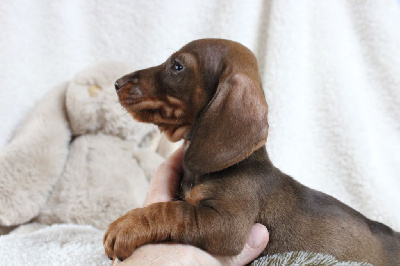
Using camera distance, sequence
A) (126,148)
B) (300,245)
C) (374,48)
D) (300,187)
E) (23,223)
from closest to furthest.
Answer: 1. (300,245)
2. (300,187)
3. (23,223)
4. (126,148)
5. (374,48)

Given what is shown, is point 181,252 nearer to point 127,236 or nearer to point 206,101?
point 127,236

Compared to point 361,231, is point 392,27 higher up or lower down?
higher up

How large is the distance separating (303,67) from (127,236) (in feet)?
6.90

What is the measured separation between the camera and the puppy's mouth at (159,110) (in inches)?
61.1

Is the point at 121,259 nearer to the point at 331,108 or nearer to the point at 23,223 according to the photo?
the point at 23,223

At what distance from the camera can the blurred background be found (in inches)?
109

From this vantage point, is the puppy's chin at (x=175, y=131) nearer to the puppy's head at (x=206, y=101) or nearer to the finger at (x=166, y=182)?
the puppy's head at (x=206, y=101)

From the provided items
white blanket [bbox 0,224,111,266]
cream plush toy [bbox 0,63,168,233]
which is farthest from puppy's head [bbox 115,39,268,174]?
cream plush toy [bbox 0,63,168,233]

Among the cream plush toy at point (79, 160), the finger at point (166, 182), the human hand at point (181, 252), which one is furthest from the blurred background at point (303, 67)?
the human hand at point (181, 252)

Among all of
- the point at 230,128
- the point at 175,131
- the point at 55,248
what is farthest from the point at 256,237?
the point at 55,248

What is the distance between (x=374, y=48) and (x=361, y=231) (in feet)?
5.61

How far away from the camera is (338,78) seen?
284 centimetres

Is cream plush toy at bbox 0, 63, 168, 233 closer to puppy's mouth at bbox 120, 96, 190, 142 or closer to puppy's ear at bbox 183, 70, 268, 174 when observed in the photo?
puppy's mouth at bbox 120, 96, 190, 142

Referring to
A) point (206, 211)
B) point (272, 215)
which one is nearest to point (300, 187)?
point (272, 215)
